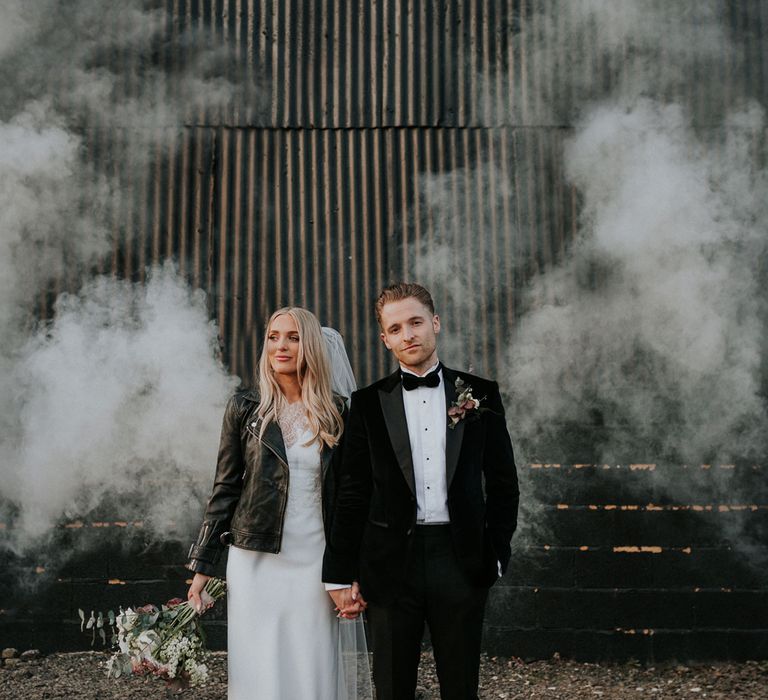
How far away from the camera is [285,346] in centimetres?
307

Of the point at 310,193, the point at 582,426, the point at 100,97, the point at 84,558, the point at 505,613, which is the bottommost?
the point at 505,613

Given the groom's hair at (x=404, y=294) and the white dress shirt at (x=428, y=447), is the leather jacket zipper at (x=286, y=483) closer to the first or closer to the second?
the white dress shirt at (x=428, y=447)

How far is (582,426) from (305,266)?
6.06ft

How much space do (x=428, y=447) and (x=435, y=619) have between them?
55 cm

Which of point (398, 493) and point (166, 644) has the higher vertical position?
point (398, 493)

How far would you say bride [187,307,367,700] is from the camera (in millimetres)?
2963

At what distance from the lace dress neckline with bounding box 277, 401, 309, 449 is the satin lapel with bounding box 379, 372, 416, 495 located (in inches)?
19.5

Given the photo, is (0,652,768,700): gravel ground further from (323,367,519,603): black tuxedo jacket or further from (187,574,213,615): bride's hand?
(323,367,519,603): black tuxedo jacket

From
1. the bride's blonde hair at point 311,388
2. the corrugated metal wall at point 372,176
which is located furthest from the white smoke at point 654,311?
the bride's blonde hair at point 311,388

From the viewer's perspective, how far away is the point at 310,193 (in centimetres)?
471

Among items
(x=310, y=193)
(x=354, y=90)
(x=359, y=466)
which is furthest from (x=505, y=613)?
(x=354, y=90)

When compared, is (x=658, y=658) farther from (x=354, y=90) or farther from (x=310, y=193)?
(x=354, y=90)

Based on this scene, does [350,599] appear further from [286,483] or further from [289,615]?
[286,483]

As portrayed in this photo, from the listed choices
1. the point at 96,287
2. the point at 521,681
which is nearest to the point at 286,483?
the point at 521,681
